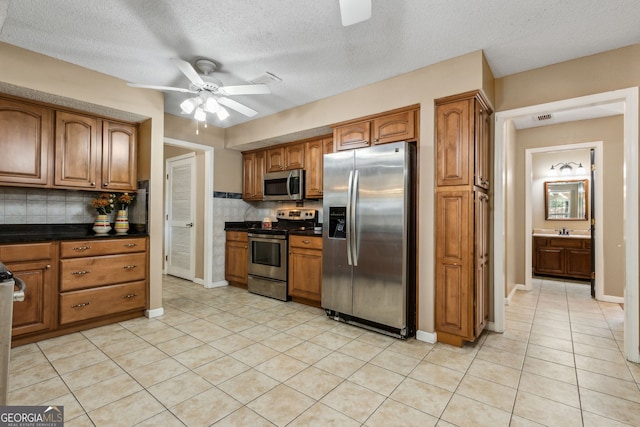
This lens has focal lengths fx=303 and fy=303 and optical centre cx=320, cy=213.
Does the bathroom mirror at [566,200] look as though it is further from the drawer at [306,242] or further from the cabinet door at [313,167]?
the drawer at [306,242]

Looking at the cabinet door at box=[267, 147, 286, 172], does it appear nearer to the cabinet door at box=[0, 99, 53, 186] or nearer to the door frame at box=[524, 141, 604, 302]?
the cabinet door at box=[0, 99, 53, 186]

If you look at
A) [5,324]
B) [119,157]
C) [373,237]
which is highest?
[119,157]

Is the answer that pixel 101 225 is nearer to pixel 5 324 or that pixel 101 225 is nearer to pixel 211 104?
pixel 211 104

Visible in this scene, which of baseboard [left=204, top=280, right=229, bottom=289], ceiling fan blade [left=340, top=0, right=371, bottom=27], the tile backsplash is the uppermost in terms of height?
ceiling fan blade [left=340, top=0, right=371, bottom=27]

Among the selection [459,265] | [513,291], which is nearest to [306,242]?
[459,265]

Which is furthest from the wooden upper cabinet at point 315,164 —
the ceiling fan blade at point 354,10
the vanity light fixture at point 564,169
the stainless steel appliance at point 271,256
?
the vanity light fixture at point 564,169

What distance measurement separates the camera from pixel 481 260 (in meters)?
2.86

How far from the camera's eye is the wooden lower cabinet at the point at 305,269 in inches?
148

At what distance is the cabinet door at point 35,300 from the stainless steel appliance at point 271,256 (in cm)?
222

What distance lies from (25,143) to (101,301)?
166cm

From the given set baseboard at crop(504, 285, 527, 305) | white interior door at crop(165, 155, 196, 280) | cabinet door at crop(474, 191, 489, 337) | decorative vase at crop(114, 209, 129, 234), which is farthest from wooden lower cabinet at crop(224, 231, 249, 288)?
baseboard at crop(504, 285, 527, 305)

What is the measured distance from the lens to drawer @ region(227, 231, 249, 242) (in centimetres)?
467

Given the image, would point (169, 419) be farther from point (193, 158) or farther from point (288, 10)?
point (193, 158)

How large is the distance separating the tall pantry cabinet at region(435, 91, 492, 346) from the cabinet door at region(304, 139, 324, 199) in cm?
173
